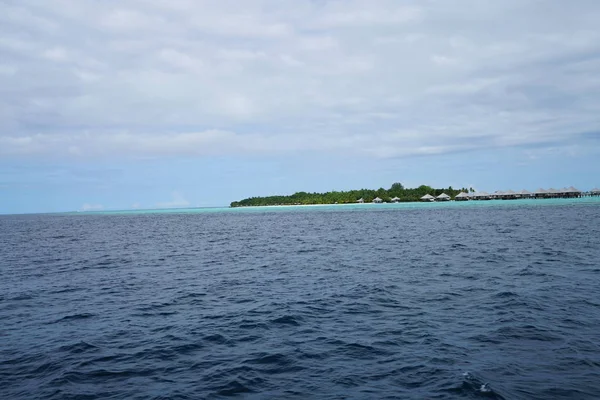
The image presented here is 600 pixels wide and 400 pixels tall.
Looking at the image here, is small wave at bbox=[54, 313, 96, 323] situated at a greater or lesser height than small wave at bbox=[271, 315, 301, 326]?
lesser

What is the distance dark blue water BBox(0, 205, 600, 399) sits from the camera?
11.6 metres

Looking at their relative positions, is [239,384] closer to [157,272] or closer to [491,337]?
[491,337]

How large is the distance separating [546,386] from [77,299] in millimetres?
22597

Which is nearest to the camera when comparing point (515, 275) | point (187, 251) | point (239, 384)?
point (239, 384)

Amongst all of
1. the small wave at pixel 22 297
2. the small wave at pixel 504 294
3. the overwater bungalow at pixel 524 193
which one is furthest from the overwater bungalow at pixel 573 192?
the small wave at pixel 22 297

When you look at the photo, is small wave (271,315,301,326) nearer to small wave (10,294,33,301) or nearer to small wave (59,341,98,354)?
small wave (59,341,98,354)

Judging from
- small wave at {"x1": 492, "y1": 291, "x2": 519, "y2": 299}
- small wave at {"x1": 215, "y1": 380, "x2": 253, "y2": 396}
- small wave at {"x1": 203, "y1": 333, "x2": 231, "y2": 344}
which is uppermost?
small wave at {"x1": 492, "y1": 291, "x2": 519, "y2": 299}

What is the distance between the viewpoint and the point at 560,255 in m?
32.4

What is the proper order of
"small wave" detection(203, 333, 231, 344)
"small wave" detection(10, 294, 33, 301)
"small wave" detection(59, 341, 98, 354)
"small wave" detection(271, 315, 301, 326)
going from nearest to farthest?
"small wave" detection(59, 341, 98, 354) → "small wave" detection(203, 333, 231, 344) → "small wave" detection(271, 315, 301, 326) → "small wave" detection(10, 294, 33, 301)

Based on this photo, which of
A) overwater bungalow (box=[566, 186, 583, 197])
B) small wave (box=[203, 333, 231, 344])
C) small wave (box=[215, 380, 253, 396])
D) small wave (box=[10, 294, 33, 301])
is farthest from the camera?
overwater bungalow (box=[566, 186, 583, 197])

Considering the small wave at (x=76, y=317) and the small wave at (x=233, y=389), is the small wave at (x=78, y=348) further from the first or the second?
the small wave at (x=233, y=389)

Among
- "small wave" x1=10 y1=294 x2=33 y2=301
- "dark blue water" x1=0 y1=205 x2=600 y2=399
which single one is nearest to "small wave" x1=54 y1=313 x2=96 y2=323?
"dark blue water" x1=0 y1=205 x2=600 y2=399

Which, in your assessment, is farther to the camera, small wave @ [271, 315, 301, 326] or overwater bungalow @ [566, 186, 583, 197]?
overwater bungalow @ [566, 186, 583, 197]

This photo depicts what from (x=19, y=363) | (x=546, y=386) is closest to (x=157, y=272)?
(x=19, y=363)
